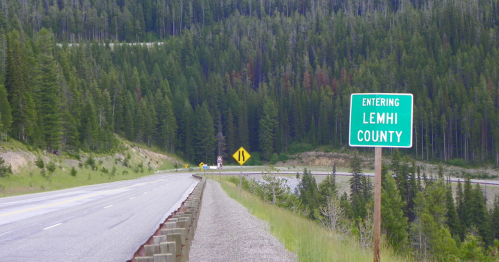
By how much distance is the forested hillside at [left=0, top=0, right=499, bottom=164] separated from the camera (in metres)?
69.1

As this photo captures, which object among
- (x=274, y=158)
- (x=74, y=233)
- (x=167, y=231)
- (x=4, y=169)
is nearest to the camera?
(x=167, y=231)

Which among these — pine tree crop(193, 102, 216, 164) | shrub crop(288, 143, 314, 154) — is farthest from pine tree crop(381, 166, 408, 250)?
Result: pine tree crop(193, 102, 216, 164)

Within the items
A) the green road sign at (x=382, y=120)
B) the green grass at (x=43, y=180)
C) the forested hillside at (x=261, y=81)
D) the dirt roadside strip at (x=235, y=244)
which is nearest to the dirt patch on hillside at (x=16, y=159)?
the green grass at (x=43, y=180)

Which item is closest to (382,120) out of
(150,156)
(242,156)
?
(242,156)

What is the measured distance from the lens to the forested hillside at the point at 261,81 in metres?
69.1

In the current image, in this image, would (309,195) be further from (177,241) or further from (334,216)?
(177,241)

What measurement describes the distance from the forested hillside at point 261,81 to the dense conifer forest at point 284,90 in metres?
0.37

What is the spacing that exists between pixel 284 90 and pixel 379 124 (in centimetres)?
12844

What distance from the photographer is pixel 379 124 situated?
6.68m

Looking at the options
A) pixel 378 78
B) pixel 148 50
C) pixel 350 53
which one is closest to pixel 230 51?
pixel 148 50

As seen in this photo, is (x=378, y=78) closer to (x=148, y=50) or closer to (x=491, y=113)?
(x=491, y=113)

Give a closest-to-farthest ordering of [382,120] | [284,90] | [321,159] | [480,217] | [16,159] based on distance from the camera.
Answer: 1. [382,120]
2. [16,159]
3. [480,217]
4. [321,159]
5. [284,90]

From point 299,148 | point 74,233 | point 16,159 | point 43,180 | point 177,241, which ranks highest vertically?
point 16,159

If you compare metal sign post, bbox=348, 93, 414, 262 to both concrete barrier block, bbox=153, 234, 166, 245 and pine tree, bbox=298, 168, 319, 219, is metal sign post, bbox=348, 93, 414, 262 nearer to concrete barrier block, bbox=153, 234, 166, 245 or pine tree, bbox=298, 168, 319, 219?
concrete barrier block, bbox=153, 234, 166, 245
